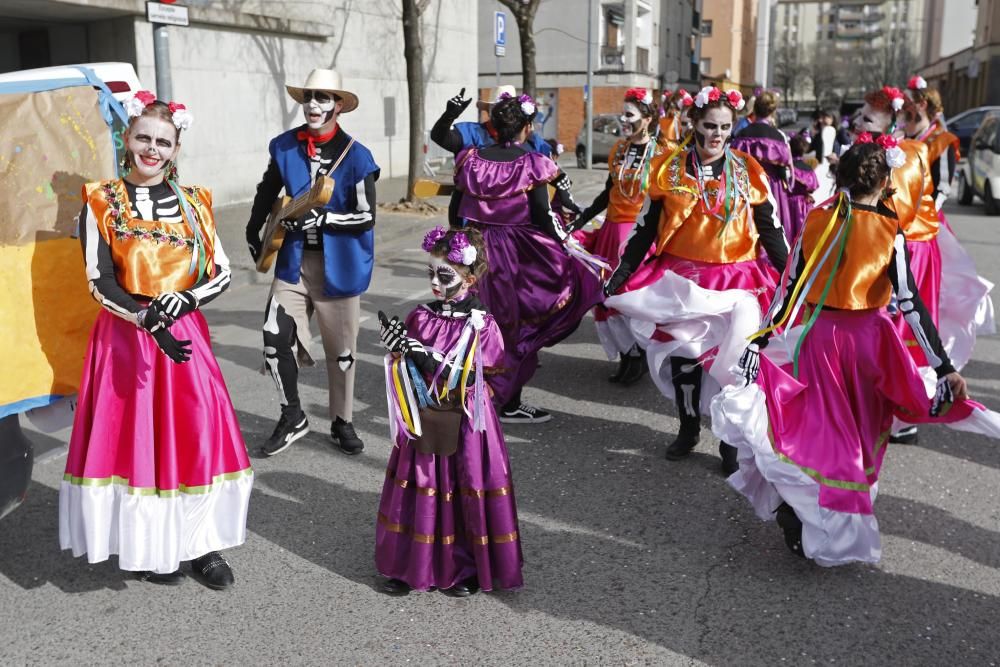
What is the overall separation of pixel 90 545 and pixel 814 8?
156m

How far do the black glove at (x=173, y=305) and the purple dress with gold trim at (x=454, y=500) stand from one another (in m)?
0.79

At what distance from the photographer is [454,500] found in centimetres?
374

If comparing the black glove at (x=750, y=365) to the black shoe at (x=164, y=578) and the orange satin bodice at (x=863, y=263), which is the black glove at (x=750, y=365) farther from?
the black shoe at (x=164, y=578)

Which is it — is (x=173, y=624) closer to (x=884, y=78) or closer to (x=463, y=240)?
(x=463, y=240)

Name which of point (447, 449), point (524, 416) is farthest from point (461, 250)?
point (524, 416)

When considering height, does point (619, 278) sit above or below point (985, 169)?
below

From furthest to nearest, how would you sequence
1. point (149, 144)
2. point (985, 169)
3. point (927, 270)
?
point (985, 169)
point (927, 270)
point (149, 144)

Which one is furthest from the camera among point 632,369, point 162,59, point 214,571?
point 162,59

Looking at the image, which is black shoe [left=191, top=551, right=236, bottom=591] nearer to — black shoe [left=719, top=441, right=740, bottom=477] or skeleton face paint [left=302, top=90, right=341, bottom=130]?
skeleton face paint [left=302, top=90, right=341, bottom=130]

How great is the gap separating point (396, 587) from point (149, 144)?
6.21 ft

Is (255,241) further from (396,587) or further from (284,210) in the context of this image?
(396,587)

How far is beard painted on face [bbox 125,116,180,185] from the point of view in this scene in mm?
3623

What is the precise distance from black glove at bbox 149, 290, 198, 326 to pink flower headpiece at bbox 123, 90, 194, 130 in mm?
639

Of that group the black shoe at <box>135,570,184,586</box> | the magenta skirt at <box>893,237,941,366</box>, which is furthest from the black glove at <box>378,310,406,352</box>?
the magenta skirt at <box>893,237,941,366</box>
